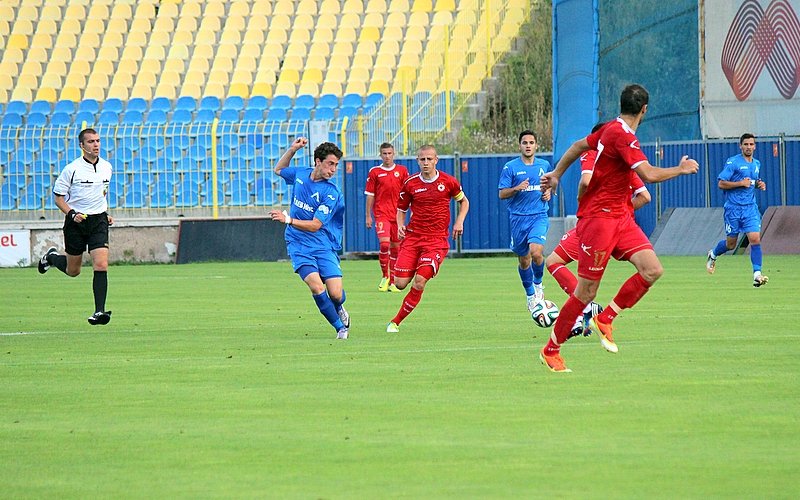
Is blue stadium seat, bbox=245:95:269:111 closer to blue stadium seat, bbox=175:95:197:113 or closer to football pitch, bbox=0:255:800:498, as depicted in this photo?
blue stadium seat, bbox=175:95:197:113

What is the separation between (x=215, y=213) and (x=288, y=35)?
9549mm

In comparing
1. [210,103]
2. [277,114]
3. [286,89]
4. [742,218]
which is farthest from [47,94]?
[742,218]

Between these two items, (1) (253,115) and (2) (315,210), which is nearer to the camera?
(2) (315,210)

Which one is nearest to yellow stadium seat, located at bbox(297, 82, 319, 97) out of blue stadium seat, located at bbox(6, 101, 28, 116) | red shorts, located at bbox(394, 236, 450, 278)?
blue stadium seat, located at bbox(6, 101, 28, 116)

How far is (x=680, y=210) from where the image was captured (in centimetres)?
3300

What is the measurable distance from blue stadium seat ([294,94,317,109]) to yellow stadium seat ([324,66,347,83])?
4.15 ft

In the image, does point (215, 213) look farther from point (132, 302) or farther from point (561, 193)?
point (132, 302)

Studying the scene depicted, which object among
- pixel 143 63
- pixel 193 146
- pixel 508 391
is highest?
pixel 143 63

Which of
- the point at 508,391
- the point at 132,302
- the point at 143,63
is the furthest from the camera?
the point at 143,63

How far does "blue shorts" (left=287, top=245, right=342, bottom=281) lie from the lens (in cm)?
1407

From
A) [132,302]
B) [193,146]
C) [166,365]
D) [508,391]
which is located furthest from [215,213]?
[508,391]

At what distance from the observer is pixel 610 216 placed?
1103 centimetres

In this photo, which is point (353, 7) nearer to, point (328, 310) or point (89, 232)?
point (89, 232)

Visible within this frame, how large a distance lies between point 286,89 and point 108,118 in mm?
4882
